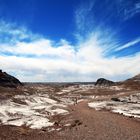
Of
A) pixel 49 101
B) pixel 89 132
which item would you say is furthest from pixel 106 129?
pixel 49 101

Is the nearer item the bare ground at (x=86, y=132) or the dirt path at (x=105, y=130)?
the dirt path at (x=105, y=130)

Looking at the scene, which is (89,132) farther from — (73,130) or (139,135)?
(139,135)

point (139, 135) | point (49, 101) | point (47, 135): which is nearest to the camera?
point (139, 135)

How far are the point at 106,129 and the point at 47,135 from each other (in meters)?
9.58

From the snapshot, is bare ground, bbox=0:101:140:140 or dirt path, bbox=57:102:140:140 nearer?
dirt path, bbox=57:102:140:140

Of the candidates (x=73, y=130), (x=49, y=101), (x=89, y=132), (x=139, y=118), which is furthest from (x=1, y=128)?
(x=49, y=101)

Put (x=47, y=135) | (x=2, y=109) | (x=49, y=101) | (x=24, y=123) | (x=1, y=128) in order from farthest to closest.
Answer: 1. (x=49, y=101)
2. (x=2, y=109)
3. (x=24, y=123)
4. (x=1, y=128)
5. (x=47, y=135)

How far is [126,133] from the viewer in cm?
3797

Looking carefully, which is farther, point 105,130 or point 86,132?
point 105,130

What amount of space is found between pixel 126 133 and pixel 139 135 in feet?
6.67

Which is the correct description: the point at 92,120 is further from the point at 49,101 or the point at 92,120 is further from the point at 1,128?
the point at 49,101

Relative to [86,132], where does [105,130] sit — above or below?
above

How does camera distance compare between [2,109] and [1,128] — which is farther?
[2,109]

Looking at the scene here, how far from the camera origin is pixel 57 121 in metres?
50.5
